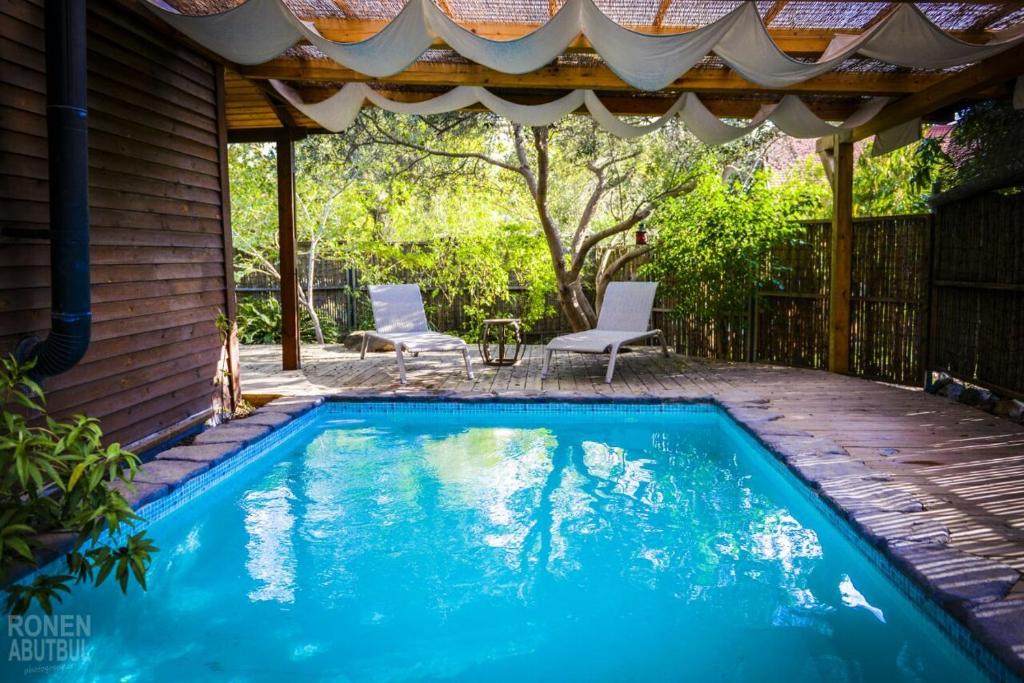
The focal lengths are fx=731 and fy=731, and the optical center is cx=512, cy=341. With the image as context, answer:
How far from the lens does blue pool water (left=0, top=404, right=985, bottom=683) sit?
241 cm

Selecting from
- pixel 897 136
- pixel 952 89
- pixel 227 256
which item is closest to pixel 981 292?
pixel 952 89

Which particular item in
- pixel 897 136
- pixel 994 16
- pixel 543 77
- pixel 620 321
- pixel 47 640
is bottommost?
pixel 47 640

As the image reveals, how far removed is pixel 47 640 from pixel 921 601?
118 inches

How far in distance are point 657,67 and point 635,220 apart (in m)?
4.30

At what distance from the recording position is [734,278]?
754cm

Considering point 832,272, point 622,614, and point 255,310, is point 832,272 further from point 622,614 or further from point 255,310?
point 255,310

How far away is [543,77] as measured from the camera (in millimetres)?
5535

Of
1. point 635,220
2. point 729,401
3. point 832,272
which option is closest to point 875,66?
point 832,272

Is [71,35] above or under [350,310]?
above

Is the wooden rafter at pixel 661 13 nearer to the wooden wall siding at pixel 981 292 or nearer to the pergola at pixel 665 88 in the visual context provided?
the pergola at pixel 665 88

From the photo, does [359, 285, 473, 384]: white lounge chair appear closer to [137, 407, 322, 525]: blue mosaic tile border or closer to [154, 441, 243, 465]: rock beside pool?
[137, 407, 322, 525]: blue mosaic tile border

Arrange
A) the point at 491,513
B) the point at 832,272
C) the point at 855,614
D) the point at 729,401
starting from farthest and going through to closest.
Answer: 1. the point at 832,272
2. the point at 729,401
3. the point at 491,513
4. the point at 855,614

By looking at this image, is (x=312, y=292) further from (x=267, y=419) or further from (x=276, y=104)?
(x=267, y=419)

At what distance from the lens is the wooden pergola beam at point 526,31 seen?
4.98m
